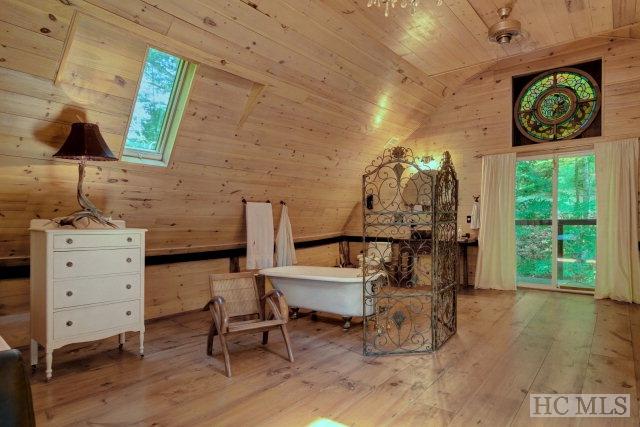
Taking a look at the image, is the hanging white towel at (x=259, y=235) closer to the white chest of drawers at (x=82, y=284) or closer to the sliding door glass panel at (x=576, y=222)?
the white chest of drawers at (x=82, y=284)

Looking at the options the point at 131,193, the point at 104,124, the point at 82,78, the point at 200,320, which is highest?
the point at 82,78

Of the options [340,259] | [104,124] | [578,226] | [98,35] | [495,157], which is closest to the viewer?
[98,35]

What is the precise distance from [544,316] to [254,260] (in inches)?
138

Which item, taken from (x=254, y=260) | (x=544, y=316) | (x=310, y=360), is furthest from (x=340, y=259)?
(x=310, y=360)

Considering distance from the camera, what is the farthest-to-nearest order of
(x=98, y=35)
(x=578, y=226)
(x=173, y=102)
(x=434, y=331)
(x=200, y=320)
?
1. (x=578, y=226)
2. (x=200, y=320)
3. (x=173, y=102)
4. (x=434, y=331)
5. (x=98, y=35)

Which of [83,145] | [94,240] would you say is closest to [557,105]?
[83,145]

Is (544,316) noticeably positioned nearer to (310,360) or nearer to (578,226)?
(578,226)

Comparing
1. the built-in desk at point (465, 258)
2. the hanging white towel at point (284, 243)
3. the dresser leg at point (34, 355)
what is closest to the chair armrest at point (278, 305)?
the dresser leg at point (34, 355)

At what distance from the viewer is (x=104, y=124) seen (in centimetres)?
316

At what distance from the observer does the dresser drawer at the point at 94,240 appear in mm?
2812

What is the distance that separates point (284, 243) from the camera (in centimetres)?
542

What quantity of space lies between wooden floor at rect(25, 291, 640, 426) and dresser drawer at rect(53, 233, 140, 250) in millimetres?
954

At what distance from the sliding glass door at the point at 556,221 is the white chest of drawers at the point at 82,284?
212 inches

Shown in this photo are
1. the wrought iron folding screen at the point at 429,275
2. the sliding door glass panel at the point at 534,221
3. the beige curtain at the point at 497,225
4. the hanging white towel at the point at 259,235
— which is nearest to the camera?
the wrought iron folding screen at the point at 429,275
